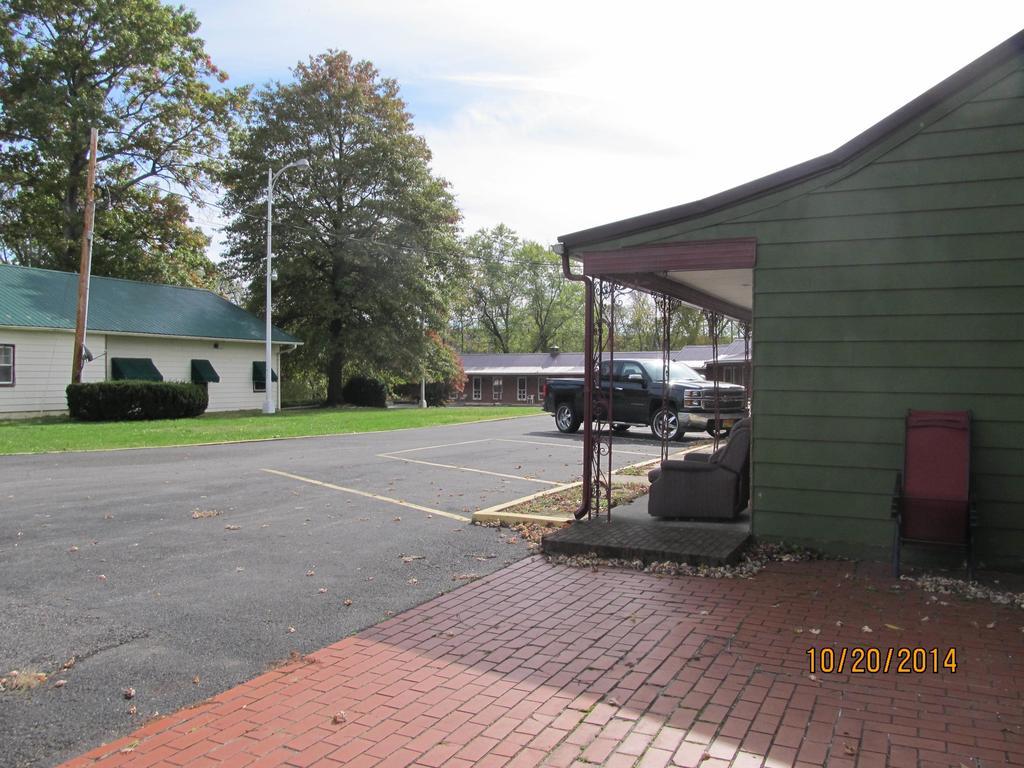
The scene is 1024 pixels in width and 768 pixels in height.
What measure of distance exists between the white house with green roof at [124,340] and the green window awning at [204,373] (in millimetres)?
40

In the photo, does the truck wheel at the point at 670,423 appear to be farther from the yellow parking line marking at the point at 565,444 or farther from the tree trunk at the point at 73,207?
the tree trunk at the point at 73,207

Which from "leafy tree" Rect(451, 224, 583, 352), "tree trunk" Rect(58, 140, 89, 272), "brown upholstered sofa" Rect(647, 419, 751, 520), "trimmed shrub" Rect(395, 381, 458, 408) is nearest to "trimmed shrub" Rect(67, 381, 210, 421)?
"tree trunk" Rect(58, 140, 89, 272)

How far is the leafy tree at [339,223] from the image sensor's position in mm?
32812

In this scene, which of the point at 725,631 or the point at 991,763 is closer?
the point at 991,763

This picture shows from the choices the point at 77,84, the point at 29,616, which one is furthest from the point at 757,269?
the point at 77,84

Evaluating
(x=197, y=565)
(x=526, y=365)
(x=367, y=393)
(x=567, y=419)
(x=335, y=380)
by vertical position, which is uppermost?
(x=526, y=365)

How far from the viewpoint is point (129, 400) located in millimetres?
21547

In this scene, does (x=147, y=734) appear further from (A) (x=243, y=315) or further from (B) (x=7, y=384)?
(A) (x=243, y=315)

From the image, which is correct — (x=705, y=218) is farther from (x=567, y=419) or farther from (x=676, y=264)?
(x=567, y=419)

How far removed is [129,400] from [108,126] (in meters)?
15.6

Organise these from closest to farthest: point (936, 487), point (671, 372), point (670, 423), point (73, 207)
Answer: point (936, 487), point (670, 423), point (671, 372), point (73, 207)

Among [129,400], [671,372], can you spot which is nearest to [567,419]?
[671,372]

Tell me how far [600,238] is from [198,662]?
4.96m

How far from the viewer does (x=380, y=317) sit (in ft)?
110
